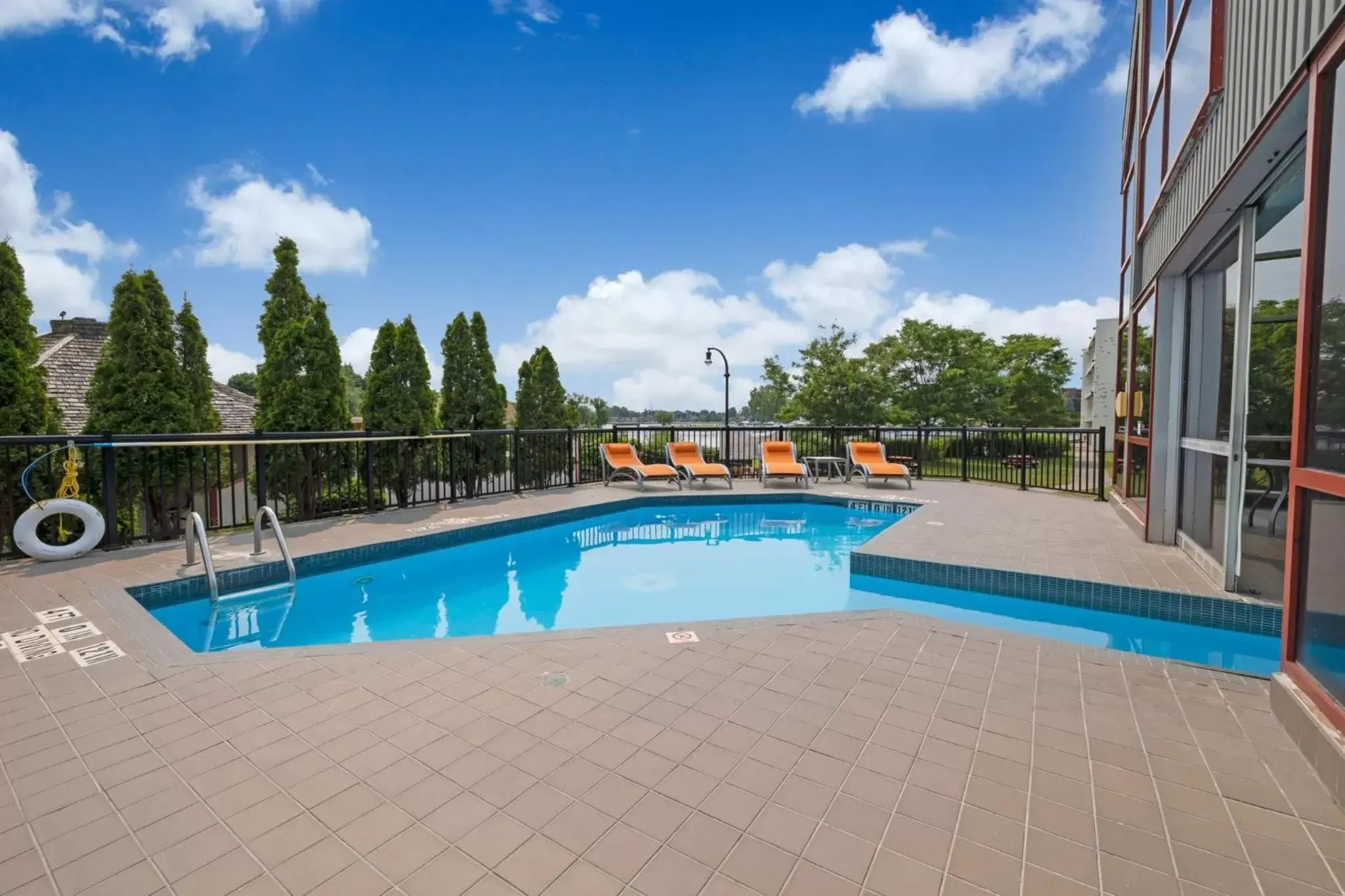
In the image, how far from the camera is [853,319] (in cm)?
2644

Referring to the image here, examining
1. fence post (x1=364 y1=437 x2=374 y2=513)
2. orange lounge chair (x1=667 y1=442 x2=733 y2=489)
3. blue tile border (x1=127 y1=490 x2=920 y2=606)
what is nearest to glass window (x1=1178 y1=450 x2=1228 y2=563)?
blue tile border (x1=127 y1=490 x2=920 y2=606)

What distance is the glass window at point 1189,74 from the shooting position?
161 inches

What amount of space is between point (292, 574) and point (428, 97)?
8.41 metres

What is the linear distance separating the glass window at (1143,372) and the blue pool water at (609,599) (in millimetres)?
2794

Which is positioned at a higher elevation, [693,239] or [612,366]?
[693,239]

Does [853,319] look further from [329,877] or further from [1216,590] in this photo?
[329,877]

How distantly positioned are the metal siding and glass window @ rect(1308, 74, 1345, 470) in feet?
1.24

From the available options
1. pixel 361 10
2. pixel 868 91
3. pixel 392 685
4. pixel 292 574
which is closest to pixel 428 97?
pixel 361 10

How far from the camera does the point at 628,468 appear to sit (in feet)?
33.1

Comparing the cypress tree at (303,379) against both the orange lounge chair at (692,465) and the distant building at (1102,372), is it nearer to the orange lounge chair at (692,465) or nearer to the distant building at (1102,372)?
the orange lounge chair at (692,465)

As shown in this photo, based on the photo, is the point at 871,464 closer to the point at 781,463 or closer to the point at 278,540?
the point at 781,463

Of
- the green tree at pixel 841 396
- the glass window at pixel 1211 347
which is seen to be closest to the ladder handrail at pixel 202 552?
the glass window at pixel 1211 347

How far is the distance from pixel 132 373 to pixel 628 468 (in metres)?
6.21

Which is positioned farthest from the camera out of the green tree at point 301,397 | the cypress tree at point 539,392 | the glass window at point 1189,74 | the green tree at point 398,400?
the cypress tree at point 539,392
